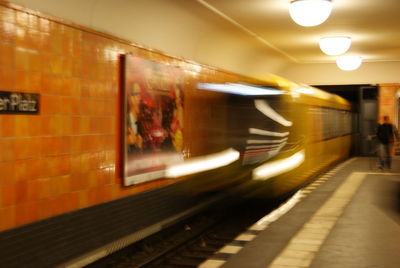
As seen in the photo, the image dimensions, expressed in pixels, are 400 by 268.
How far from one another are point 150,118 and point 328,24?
543 cm

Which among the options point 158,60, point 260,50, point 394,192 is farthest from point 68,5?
point 260,50

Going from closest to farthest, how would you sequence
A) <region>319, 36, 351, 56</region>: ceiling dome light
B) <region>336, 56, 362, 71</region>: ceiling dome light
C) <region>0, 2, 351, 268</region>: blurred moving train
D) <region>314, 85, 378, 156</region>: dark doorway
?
<region>0, 2, 351, 268</region>: blurred moving train < <region>319, 36, 351, 56</region>: ceiling dome light < <region>336, 56, 362, 71</region>: ceiling dome light < <region>314, 85, 378, 156</region>: dark doorway

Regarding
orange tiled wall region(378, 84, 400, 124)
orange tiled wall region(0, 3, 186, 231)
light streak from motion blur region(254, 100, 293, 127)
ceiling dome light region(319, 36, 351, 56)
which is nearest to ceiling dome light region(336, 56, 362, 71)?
ceiling dome light region(319, 36, 351, 56)

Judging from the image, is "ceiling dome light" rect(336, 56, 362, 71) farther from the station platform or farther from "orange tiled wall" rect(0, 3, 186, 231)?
"orange tiled wall" rect(0, 3, 186, 231)

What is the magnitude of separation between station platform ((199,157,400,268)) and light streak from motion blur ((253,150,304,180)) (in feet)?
2.14

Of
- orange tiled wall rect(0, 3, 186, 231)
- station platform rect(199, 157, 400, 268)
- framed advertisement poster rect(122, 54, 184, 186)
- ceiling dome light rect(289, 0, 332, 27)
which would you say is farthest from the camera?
ceiling dome light rect(289, 0, 332, 27)

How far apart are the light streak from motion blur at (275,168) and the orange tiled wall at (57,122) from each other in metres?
3.20

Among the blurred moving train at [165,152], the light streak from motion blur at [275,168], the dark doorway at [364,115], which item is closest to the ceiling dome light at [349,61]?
the blurred moving train at [165,152]

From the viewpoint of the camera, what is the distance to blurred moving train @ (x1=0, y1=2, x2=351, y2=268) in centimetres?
609

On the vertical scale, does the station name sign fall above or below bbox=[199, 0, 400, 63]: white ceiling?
below

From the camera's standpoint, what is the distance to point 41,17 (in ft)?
18.6

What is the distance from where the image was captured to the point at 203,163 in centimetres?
1052

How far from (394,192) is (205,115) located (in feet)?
14.5

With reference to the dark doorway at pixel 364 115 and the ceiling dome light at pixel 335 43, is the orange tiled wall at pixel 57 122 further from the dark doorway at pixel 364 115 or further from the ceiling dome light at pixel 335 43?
the dark doorway at pixel 364 115
